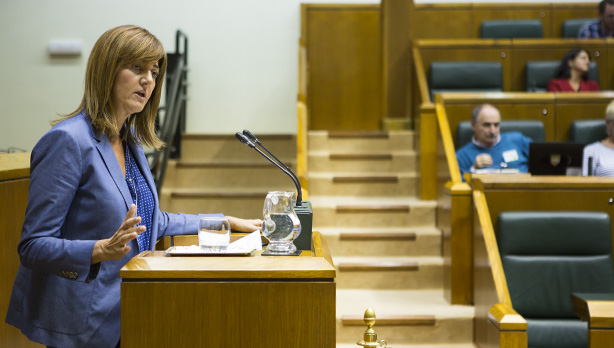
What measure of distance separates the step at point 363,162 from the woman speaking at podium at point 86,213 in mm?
2909

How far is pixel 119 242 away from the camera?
104 cm

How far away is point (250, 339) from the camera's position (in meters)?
1.00

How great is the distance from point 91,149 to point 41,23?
461cm

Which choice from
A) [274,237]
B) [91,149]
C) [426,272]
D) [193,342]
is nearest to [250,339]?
[193,342]

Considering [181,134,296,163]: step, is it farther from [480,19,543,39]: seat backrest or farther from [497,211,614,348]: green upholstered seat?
[497,211,614,348]: green upholstered seat

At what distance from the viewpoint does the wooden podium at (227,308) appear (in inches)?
39.3

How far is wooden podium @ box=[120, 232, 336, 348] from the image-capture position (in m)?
1.00

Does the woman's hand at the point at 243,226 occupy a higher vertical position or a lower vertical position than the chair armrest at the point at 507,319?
higher

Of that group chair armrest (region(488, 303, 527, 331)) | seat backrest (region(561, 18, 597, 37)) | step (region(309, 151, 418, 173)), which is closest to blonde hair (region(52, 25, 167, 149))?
chair armrest (region(488, 303, 527, 331))

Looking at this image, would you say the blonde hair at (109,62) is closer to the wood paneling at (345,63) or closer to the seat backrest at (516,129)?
the seat backrest at (516,129)

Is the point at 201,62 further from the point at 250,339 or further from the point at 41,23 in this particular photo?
the point at 250,339

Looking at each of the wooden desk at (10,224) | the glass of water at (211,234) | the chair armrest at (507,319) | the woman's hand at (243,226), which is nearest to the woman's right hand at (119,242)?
the glass of water at (211,234)

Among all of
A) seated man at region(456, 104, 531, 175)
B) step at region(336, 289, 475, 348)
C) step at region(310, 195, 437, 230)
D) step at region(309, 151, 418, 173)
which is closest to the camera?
step at region(336, 289, 475, 348)

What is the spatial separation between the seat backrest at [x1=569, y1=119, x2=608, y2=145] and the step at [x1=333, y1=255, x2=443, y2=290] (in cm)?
112
